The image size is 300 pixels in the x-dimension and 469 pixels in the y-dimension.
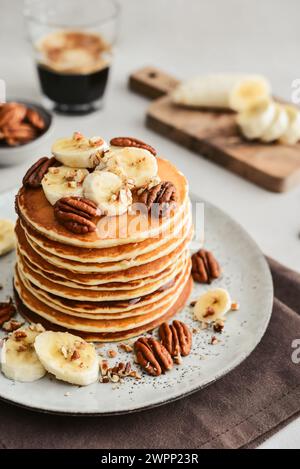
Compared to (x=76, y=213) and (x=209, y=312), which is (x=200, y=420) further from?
(x=76, y=213)

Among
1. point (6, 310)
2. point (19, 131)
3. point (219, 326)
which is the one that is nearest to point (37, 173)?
point (6, 310)

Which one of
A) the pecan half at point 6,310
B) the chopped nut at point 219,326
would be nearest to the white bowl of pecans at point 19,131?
the pecan half at point 6,310

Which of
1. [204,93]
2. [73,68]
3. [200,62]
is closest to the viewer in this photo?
[73,68]

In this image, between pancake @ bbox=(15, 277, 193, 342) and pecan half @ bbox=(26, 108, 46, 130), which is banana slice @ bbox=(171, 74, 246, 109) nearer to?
pecan half @ bbox=(26, 108, 46, 130)

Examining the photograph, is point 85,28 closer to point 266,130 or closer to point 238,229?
point 266,130

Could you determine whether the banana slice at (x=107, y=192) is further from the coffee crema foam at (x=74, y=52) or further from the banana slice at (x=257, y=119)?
the coffee crema foam at (x=74, y=52)

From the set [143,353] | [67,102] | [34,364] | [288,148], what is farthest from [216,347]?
[67,102]

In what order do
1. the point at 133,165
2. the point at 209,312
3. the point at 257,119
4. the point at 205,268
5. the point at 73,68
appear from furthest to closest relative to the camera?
the point at 73,68, the point at 257,119, the point at 205,268, the point at 209,312, the point at 133,165
